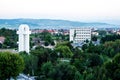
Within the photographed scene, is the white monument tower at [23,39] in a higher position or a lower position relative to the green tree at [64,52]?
higher

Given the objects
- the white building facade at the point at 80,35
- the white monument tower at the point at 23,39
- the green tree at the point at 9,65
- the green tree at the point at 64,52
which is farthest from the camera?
the white building facade at the point at 80,35

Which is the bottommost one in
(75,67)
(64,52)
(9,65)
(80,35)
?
(80,35)

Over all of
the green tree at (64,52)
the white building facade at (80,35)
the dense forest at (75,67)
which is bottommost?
the white building facade at (80,35)

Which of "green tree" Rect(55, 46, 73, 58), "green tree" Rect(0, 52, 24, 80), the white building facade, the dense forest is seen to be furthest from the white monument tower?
the white building facade

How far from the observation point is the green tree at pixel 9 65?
18.8 m

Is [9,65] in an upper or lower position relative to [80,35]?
upper

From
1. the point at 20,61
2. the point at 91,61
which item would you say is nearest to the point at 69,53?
the point at 91,61

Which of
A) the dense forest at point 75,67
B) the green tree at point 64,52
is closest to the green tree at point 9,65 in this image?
the dense forest at point 75,67

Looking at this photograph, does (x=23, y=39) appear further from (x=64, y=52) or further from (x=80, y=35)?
(x=80, y=35)

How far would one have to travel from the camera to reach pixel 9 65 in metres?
19.1

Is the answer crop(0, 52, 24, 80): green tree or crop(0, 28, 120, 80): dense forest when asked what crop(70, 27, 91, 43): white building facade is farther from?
crop(0, 52, 24, 80): green tree

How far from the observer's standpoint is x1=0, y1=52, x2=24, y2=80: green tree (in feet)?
61.5

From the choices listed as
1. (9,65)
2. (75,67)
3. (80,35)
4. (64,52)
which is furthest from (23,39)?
(80,35)

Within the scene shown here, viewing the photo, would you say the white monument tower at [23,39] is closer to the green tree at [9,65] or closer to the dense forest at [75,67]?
the dense forest at [75,67]
